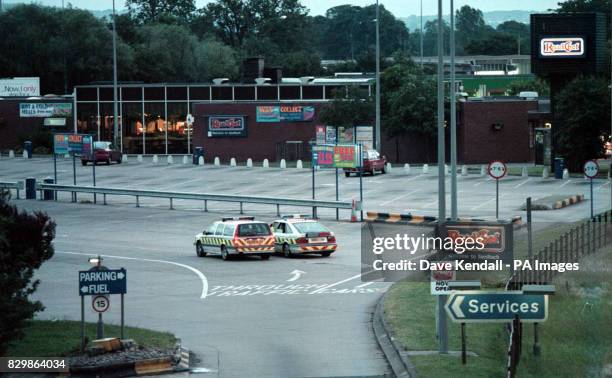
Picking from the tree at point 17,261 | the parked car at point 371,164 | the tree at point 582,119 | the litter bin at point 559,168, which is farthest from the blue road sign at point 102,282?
the tree at point 582,119

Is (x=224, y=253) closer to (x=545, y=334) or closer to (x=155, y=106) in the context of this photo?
(x=545, y=334)

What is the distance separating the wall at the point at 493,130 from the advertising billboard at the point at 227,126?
52.5 ft

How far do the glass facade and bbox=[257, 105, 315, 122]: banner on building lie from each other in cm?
935

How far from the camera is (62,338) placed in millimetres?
23000

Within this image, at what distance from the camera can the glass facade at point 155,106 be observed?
94062 mm

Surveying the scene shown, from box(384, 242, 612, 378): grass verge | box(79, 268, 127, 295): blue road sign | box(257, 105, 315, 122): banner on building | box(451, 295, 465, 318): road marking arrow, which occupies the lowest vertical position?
box(384, 242, 612, 378): grass verge

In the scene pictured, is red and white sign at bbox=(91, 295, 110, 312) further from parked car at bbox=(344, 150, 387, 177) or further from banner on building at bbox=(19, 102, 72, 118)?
banner on building at bbox=(19, 102, 72, 118)

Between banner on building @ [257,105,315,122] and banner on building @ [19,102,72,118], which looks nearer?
banner on building @ [257,105,315,122]

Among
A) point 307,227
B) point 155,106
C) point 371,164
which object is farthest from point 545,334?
point 155,106

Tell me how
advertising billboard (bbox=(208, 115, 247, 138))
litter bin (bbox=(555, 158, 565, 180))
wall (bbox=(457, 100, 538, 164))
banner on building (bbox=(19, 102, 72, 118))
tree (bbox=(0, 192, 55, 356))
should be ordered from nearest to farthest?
1. tree (bbox=(0, 192, 55, 356))
2. litter bin (bbox=(555, 158, 565, 180))
3. wall (bbox=(457, 100, 538, 164))
4. advertising billboard (bbox=(208, 115, 247, 138))
5. banner on building (bbox=(19, 102, 72, 118))

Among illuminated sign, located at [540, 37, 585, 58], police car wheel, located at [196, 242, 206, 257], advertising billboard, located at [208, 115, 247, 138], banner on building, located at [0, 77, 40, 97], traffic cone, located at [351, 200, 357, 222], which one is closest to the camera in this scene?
police car wheel, located at [196, 242, 206, 257]

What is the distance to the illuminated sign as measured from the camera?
224 feet

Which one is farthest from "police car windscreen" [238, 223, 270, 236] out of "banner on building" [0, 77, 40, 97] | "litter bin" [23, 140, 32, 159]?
"banner on building" [0, 77, 40, 97]

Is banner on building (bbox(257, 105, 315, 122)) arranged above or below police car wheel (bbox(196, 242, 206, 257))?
above
